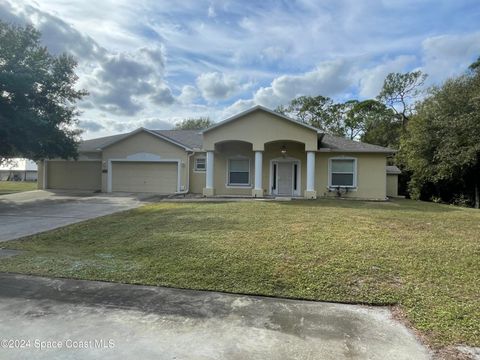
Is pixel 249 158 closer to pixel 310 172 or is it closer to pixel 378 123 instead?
pixel 310 172

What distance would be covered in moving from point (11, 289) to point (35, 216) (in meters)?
8.09

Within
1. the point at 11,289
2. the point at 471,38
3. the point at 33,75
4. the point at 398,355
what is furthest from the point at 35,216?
the point at 471,38

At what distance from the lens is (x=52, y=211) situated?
43.7 ft

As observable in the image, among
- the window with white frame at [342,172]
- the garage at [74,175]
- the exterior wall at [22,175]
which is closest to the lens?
the window with white frame at [342,172]

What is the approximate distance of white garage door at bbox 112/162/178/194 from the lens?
784 inches

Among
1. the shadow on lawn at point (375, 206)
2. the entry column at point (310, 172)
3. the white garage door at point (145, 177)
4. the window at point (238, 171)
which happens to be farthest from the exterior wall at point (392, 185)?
the white garage door at point (145, 177)

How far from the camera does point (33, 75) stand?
50.5 ft

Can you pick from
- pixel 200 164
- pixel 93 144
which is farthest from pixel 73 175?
pixel 200 164

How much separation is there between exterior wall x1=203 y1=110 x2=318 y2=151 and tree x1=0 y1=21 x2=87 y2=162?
7.83 meters

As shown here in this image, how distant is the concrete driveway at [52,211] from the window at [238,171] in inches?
189

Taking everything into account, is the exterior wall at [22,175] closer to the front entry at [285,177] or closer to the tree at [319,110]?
the tree at [319,110]

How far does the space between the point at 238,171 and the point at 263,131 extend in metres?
2.98

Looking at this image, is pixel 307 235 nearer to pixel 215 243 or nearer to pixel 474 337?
pixel 215 243

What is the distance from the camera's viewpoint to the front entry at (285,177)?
62.8ft
